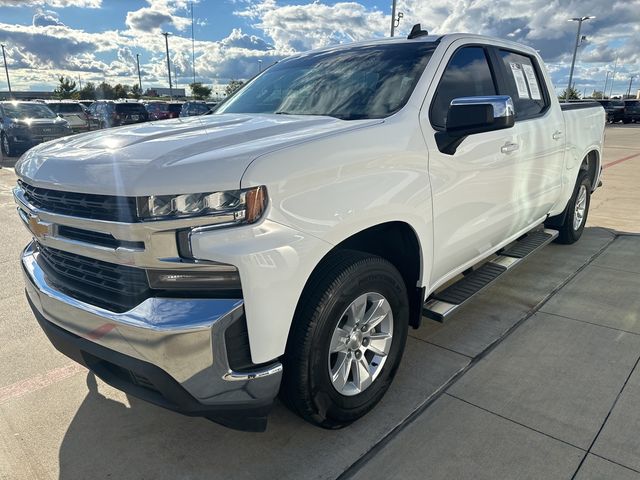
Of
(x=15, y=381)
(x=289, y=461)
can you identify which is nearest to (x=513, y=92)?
(x=289, y=461)

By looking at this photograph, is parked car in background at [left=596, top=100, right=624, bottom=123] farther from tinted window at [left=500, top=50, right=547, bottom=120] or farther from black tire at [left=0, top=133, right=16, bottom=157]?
tinted window at [left=500, top=50, right=547, bottom=120]

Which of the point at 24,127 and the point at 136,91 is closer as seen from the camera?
the point at 24,127

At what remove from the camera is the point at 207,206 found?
1915mm

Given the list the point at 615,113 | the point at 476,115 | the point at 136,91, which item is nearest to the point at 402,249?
the point at 476,115

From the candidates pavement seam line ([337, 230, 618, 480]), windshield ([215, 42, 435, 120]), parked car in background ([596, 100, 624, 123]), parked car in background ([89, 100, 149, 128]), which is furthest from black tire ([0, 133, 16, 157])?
parked car in background ([596, 100, 624, 123])

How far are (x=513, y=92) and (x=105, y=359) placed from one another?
11.1ft

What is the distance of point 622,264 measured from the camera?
5066 mm

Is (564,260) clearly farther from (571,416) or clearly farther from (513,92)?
(571,416)

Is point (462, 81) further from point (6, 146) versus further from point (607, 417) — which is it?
point (6, 146)

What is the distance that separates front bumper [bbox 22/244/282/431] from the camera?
1.88 meters

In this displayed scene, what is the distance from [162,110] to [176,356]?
26490mm

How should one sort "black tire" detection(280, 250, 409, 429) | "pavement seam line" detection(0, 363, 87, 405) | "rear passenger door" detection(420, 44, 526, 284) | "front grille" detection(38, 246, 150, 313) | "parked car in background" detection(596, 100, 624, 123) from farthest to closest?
1. "parked car in background" detection(596, 100, 624, 123)
2. "pavement seam line" detection(0, 363, 87, 405)
3. "rear passenger door" detection(420, 44, 526, 284)
4. "black tire" detection(280, 250, 409, 429)
5. "front grille" detection(38, 246, 150, 313)

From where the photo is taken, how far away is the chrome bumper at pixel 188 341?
6.15 feet

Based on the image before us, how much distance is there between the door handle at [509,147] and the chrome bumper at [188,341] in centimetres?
223
